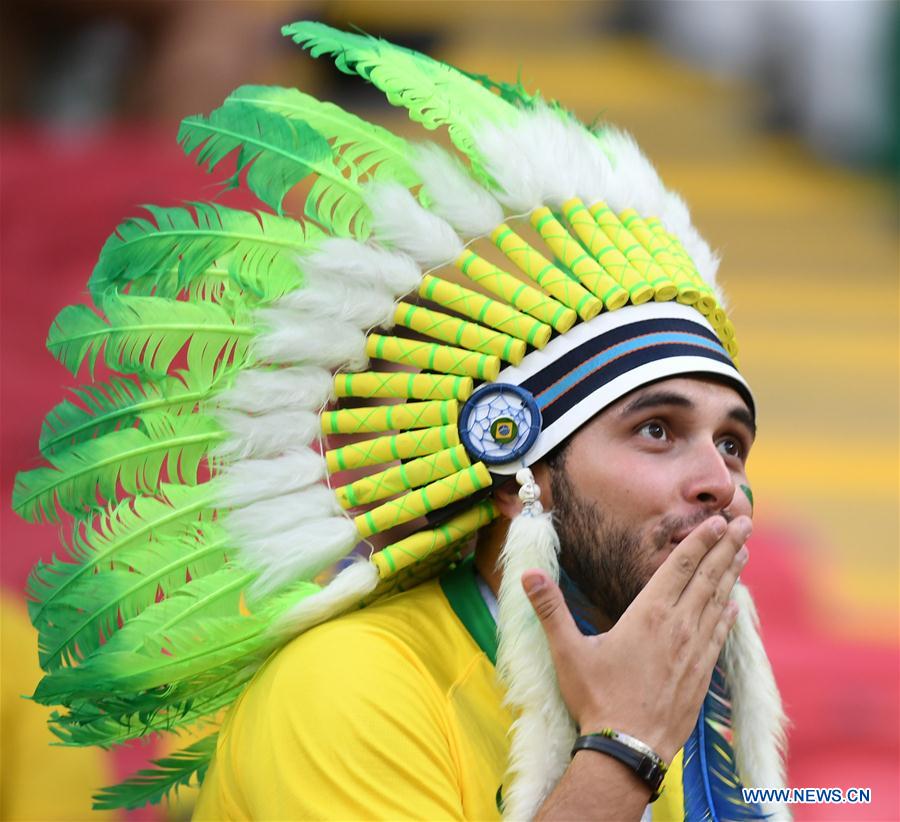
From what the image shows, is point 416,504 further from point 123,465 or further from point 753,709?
point 753,709

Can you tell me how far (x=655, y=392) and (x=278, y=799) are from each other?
1.05 m

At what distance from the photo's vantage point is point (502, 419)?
2494mm

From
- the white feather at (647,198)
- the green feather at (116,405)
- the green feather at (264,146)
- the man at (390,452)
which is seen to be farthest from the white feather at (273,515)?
the white feather at (647,198)

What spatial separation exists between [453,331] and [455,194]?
0.29 metres

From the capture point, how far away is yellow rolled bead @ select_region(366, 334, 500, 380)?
8.31 ft

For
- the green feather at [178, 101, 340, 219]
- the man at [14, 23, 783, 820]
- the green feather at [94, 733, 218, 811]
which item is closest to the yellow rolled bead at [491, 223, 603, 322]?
the man at [14, 23, 783, 820]

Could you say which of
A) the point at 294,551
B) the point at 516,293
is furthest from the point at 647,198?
the point at 294,551

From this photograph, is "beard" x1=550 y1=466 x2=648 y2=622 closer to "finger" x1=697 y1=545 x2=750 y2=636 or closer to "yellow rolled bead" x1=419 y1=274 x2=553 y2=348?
"finger" x1=697 y1=545 x2=750 y2=636

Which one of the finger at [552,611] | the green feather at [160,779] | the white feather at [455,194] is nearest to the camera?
the finger at [552,611]

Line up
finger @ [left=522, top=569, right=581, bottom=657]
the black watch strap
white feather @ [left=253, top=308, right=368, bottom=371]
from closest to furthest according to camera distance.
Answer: the black watch strap → finger @ [left=522, top=569, right=581, bottom=657] → white feather @ [left=253, top=308, right=368, bottom=371]

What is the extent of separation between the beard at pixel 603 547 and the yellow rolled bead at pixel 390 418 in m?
0.24

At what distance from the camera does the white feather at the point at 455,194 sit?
260cm

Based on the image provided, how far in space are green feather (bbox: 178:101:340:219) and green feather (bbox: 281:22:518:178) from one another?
174 millimetres

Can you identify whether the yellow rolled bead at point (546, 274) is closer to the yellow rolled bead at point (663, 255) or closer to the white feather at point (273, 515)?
the yellow rolled bead at point (663, 255)
